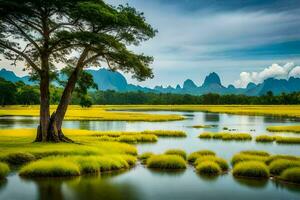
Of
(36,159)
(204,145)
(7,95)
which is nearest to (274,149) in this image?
(204,145)

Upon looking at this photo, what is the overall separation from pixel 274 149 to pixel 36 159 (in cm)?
2425

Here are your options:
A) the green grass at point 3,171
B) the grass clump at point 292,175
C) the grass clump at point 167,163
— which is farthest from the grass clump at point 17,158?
the grass clump at point 292,175

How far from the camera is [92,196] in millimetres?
21156

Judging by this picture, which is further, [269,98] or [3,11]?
[269,98]

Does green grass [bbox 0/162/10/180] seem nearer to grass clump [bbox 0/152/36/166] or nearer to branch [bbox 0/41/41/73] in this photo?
grass clump [bbox 0/152/36/166]

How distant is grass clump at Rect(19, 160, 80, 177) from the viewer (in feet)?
82.7

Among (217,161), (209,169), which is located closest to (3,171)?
(209,169)

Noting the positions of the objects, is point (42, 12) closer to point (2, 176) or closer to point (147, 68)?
point (147, 68)

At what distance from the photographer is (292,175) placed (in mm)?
25344

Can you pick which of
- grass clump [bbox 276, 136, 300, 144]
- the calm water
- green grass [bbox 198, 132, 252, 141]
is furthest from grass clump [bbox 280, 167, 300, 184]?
green grass [bbox 198, 132, 252, 141]

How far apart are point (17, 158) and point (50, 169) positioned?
465 centimetres

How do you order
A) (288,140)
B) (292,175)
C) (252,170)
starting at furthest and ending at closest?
(288,140) → (252,170) → (292,175)

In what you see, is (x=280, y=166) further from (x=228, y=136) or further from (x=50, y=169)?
(x=228, y=136)

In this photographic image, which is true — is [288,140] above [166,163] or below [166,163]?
above
